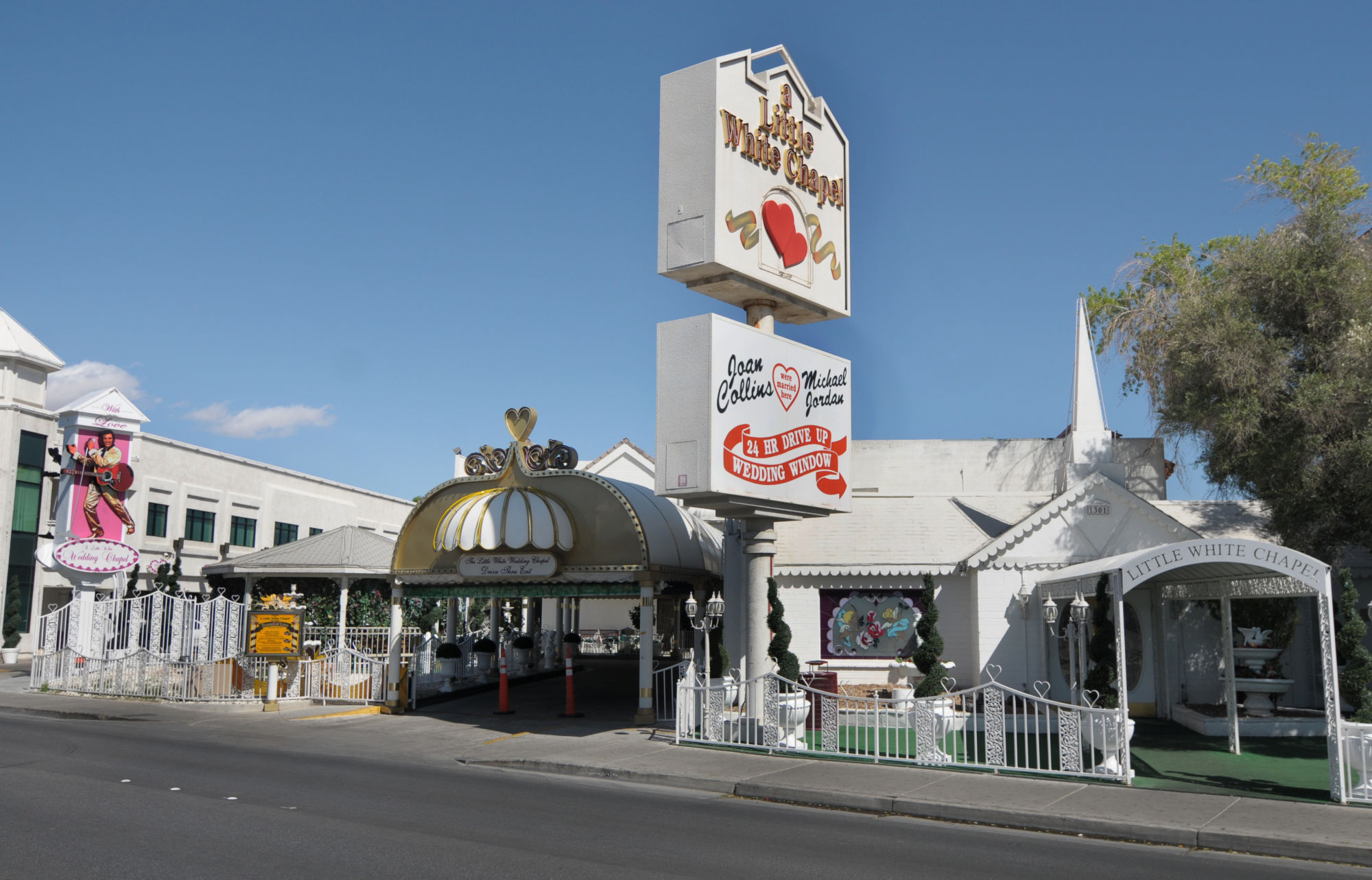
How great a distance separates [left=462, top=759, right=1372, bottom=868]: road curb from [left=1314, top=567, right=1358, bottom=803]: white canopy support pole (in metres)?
2.53

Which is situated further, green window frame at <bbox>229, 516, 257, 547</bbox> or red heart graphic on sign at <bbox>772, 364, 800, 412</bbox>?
green window frame at <bbox>229, 516, 257, 547</bbox>

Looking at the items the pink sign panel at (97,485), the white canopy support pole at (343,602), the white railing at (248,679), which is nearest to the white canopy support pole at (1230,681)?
the white railing at (248,679)

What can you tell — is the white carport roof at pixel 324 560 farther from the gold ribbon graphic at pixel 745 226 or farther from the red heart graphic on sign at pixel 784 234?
the gold ribbon graphic at pixel 745 226

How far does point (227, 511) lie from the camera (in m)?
48.9

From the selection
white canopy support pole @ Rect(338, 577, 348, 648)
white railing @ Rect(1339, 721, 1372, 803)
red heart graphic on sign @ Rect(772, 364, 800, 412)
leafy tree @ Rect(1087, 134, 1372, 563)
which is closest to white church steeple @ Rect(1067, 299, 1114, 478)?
leafy tree @ Rect(1087, 134, 1372, 563)

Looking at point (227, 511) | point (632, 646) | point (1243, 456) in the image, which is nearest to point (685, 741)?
point (1243, 456)

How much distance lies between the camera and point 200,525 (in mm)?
47125

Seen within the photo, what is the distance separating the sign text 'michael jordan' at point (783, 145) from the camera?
17.2 m

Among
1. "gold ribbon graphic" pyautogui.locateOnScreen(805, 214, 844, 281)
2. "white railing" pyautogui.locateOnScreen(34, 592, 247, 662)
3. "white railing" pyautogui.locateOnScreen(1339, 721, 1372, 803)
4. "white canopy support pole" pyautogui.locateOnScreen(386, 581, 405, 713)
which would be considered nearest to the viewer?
"white railing" pyautogui.locateOnScreen(1339, 721, 1372, 803)

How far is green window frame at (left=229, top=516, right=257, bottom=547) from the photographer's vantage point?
49.2 metres

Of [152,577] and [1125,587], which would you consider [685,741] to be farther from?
[152,577]

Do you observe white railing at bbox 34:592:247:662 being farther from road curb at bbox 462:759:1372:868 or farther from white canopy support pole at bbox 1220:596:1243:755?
white canopy support pole at bbox 1220:596:1243:755

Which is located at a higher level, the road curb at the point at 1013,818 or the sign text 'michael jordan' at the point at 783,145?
the sign text 'michael jordan' at the point at 783,145

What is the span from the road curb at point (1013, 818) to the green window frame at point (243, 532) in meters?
39.7
